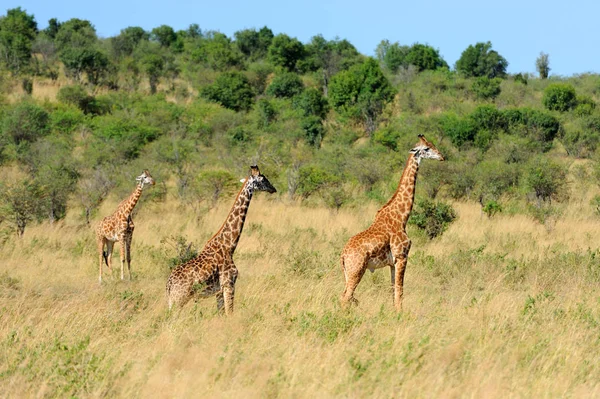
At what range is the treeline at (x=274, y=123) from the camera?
21.1 meters

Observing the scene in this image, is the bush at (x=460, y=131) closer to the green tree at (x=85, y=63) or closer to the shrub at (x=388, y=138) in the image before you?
the shrub at (x=388, y=138)

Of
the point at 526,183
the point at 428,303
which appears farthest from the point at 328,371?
the point at 526,183

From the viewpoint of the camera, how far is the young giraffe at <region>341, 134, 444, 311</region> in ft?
28.4

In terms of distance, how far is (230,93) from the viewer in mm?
44281

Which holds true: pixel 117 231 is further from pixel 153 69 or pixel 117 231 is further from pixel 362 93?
pixel 153 69

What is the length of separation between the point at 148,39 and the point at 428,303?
6451 centimetres

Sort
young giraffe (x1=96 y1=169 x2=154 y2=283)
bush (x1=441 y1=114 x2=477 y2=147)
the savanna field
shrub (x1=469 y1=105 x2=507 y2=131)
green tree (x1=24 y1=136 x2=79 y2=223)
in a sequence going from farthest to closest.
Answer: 1. shrub (x1=469 y1=105 x2=507 y2=131)
2. bush (x1=441 y1=114 x2=477 y2=147)
3. green tree (x1=24 y1=136 x2=79 y2=223)
4. young giraffe (x1=96 y1=169 x2=154 y2=283)
5. the savanna field

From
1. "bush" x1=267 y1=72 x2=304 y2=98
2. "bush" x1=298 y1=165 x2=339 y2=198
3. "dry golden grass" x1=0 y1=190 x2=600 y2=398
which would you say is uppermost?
"bush" x1=267 y1=72 x2=304 y2=98

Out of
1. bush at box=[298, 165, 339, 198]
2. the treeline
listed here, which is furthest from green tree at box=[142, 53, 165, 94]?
bush at box=[298, 165, 339, 198]

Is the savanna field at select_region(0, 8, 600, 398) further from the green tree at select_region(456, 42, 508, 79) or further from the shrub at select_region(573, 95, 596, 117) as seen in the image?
the green tree at select_region(456, 42, 508, 79)

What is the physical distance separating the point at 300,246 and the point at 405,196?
549cm

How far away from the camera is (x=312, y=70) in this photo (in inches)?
2317

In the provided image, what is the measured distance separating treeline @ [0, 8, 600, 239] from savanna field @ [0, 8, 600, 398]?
0.13 meters

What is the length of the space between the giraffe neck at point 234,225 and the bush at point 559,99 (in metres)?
35.9
